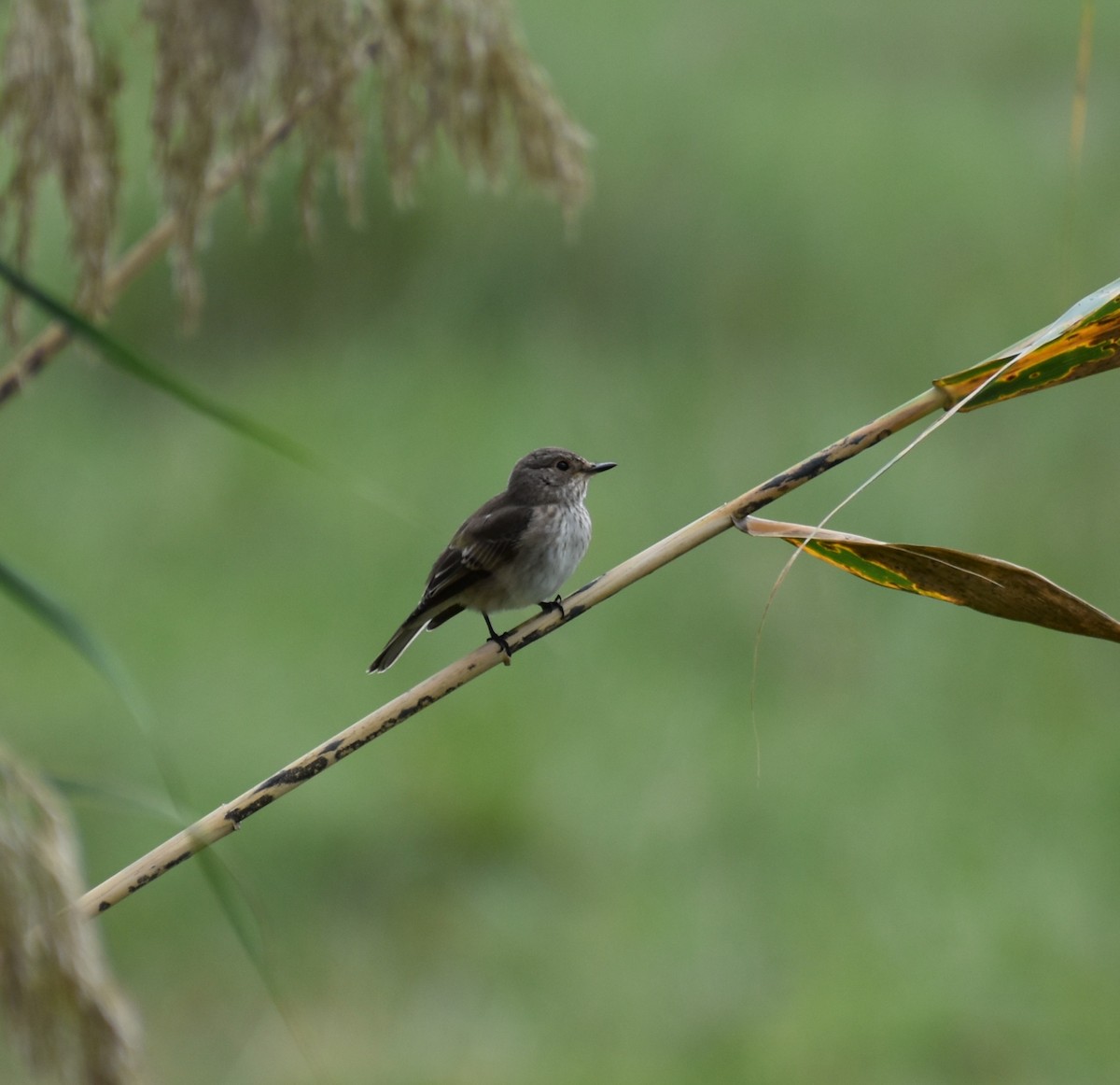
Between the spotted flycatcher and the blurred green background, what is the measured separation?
1452 millimetres

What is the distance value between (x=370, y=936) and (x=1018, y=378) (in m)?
3.58

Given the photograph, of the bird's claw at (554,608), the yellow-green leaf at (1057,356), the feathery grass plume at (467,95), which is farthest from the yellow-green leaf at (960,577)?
the feathery grass plume at (467,95)

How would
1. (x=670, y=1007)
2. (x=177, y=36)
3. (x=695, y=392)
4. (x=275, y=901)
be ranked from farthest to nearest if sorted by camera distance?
(x=695, y=392) < (x=275, y=901) < (x=670, y=1007) < (x=177, y=36)

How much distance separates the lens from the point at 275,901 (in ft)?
15.6

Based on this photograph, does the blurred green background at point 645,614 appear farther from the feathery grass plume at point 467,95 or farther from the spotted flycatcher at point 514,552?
the feathery grass plume at point 467,95

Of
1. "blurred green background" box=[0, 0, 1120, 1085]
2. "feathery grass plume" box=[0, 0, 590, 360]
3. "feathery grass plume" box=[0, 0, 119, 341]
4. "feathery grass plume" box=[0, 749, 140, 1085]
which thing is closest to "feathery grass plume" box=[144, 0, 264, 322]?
"feathery grass plume" box=[0, 0, 590, 360]

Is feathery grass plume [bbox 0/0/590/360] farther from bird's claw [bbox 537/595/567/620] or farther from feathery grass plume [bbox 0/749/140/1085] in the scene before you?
feathery grass plume [bbox 0/749/140/1085]

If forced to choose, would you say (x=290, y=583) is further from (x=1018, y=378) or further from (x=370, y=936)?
(x=1018, y=378)

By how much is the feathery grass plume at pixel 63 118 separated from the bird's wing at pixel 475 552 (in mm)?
1131

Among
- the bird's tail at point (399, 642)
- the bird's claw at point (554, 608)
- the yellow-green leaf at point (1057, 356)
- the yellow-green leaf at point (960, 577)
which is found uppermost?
the bird's tail at point (399, 642)

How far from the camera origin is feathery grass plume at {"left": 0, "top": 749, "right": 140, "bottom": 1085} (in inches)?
44.7

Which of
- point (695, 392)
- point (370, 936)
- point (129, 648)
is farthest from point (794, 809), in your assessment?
point (129, 648)

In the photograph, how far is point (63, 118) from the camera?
1988mm

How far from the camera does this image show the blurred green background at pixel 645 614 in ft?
14.9
